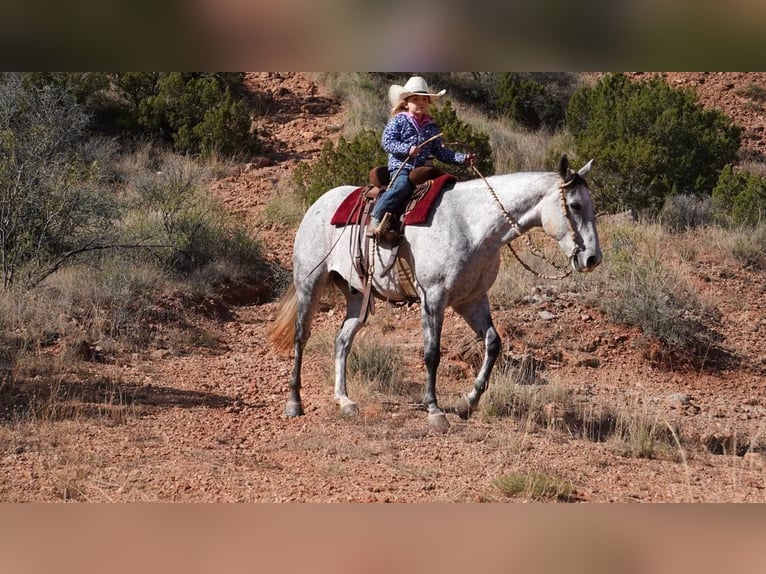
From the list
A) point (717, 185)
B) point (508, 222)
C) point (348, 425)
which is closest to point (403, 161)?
point (508, 222)

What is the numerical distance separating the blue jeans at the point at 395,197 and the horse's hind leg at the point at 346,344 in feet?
3.64

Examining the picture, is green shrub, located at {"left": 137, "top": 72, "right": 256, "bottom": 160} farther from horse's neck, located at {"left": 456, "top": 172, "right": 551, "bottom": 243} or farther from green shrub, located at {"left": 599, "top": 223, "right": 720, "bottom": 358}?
horse's neck, located at {"left": 456, "top": 172, "right": 551, "bottom": 243}

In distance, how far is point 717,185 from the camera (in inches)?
692

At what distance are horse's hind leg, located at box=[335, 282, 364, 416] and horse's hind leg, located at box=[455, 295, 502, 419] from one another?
1.04 metres

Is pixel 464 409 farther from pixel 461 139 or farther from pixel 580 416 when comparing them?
pixel 461 139

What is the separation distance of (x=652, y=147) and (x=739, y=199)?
1.80m

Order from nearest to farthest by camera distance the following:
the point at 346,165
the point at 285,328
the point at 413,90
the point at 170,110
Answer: the point at 413,90, the point at 285,328, the point at 346,165, the point at 170,110

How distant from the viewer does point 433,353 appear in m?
8.27

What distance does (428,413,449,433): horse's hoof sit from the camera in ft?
26.3

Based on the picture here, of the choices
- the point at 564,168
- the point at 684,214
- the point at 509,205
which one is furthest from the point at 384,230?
the point at 684,214

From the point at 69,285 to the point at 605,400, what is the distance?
22.0 ft

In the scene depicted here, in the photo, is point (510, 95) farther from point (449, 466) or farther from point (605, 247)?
point (449, 466)

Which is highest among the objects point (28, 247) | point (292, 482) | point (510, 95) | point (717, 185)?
point (510, 95)

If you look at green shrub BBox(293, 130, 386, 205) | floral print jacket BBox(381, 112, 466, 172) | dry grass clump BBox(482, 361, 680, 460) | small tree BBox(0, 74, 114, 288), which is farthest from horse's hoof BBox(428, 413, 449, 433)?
green shrub BBox(293, 130, 386, 205)
